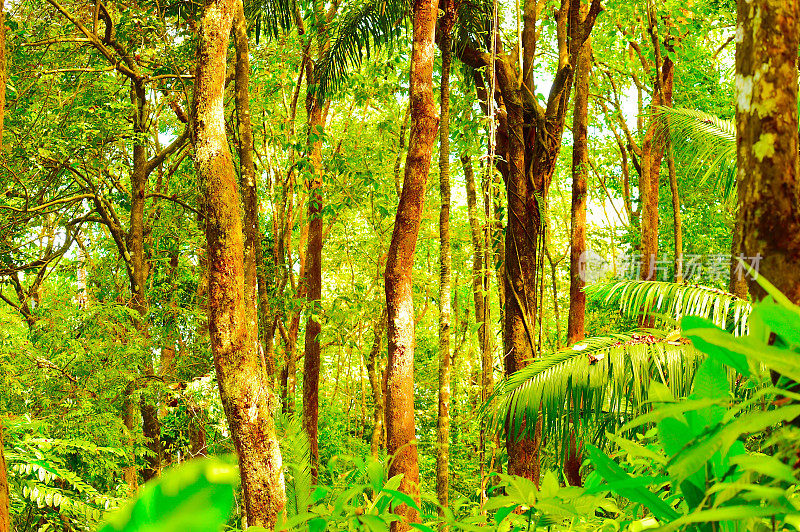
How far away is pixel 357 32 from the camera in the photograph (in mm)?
6902

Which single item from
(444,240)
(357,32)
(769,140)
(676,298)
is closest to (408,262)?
(676,298)

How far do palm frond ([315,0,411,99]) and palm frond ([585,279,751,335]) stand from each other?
11.8ft

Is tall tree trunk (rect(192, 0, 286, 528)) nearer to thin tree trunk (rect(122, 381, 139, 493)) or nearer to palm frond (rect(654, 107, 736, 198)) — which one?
thin tree trunk (rect(122, 381, 139, 493))

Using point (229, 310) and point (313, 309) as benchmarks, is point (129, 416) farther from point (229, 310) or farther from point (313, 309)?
point (229, 310)

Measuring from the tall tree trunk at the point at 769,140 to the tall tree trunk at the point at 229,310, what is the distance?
9.59 feet

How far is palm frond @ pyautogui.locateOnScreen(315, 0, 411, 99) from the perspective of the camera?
6684 millimetres

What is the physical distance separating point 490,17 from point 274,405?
437 cm

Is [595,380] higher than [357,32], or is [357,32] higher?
[357,32]

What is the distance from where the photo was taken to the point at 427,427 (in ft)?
47.9

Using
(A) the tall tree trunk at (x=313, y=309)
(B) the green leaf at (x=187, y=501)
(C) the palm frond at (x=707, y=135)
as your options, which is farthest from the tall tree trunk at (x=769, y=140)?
(A) the tall tree trunk at (x=313, y=309)

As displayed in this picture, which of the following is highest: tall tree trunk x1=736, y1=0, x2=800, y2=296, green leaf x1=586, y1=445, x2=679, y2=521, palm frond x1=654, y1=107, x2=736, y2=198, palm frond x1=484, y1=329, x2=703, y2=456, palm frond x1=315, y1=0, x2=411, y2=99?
palm frond x1=315, y1=0, x2=411, y2=99

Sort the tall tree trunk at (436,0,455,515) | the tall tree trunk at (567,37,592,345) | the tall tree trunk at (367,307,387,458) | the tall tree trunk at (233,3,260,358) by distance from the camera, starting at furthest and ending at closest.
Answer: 1. the tall tree trunk at (367,307,387,458)
2. the tall tree trunk at (567,37,592,345)
3. the tall tree trunk at (436,0,455,515)
4. the tall tree trunk at (233,3,260,358)

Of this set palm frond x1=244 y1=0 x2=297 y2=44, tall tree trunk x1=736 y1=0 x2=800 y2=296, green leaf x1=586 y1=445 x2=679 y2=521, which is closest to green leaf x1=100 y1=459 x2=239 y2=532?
green leaf x1=586 y1=445 x2=679 y2=521

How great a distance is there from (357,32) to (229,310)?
13.6ft
